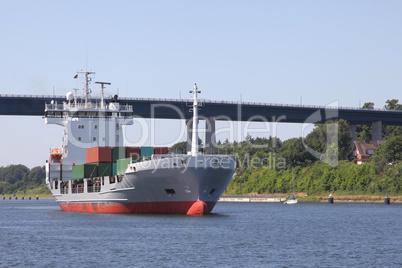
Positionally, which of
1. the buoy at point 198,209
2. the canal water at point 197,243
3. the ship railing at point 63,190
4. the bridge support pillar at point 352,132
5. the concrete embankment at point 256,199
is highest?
the bridge support pillar at point 352,132

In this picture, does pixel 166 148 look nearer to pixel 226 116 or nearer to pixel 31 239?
pixel 31 239

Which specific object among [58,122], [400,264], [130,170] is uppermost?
[58,122]

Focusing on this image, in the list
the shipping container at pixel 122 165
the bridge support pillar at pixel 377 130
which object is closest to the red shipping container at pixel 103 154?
the shipping container at pixel 122 165

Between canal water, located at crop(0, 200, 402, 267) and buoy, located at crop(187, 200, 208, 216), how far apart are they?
29.1 inches

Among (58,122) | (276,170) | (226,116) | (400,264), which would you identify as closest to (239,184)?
(276,170)

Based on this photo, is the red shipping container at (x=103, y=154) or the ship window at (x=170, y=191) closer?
the ship window at (x=170, y=191)

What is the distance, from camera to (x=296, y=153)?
143500 mm

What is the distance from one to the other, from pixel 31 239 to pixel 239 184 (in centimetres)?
11548

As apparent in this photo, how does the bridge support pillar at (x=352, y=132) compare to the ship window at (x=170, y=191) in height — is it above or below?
above

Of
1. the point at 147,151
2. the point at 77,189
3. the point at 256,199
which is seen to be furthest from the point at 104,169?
the point at 256,199

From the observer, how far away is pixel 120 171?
6500 centimetres

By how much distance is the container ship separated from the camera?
58062 mm

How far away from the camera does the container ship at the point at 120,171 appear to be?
58.1 m

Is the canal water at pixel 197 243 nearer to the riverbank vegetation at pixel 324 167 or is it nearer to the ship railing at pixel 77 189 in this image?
the ship railing at pixel 77 189
